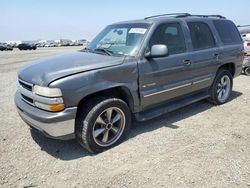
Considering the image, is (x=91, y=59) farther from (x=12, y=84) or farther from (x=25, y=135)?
(x=12, y=84)

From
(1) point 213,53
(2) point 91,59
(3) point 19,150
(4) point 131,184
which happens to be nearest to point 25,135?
(3) point 19,150

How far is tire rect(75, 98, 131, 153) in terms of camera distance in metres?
3.61

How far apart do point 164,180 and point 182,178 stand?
228 mm

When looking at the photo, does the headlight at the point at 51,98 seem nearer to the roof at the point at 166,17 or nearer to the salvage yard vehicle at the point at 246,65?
the roof at the point at 166,17

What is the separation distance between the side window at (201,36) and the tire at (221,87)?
2.72 ft

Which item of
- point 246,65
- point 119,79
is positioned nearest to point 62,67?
point 119,79

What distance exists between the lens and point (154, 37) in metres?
4.28

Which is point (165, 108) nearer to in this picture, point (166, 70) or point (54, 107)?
point (166, 70)

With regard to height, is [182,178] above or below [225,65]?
below

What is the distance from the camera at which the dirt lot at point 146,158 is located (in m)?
3.14

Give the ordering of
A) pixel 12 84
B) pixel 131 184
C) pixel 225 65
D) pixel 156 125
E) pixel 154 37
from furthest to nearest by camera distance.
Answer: pixel 12 84 < pixel 225 65 < pixel 156 125 < pixel 154 37 < pixel 131 184

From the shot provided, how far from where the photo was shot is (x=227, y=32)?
5938 millimetres

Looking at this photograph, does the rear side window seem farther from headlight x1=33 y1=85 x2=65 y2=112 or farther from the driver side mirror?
headlight x1=33 y1=85 x2=65 y2=112

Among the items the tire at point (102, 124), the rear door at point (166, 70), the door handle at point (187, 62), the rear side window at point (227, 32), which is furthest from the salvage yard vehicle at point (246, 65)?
the tire at point (102, 124)
